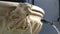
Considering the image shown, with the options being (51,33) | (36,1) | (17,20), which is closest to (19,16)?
(17,20)

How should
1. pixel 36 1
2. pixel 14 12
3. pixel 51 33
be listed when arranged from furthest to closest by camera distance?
pixel 36 1 < pixel 51 33 < pixel 14 12

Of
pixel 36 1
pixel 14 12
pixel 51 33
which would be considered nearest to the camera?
pixel 14 12

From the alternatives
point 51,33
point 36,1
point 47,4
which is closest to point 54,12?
point 47,4

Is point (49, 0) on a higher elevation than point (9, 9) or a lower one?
lower

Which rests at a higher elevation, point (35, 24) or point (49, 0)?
point (35, 24)

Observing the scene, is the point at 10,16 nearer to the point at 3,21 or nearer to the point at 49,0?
the point at 3,21

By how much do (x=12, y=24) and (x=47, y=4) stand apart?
292cm

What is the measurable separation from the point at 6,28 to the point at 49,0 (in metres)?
2.90

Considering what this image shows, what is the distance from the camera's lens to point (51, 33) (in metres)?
1.06

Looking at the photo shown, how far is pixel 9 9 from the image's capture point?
59cm

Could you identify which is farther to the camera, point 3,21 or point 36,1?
point 36,1

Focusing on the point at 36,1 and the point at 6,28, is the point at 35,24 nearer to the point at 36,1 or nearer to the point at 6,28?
the point at 6,28

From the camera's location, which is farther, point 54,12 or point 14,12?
point 54,12

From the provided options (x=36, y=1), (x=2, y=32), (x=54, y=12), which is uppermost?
(x=2, y=32)
